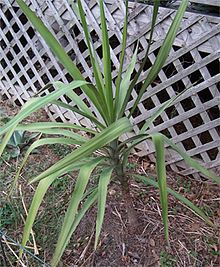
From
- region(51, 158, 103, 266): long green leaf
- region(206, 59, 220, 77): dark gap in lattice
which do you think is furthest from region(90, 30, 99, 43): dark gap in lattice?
region(51, 158, 103, 266): long green leaf

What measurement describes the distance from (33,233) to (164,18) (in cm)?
116

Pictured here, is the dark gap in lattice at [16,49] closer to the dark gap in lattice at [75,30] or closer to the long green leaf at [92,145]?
the dark gap in lattice at [75,30]

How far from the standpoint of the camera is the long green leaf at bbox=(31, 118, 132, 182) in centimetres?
102

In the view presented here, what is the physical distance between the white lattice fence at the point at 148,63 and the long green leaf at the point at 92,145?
0.67m

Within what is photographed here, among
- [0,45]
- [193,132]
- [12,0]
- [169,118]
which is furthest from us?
[0,45]

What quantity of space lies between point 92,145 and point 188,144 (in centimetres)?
119

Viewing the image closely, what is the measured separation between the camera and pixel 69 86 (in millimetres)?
1100

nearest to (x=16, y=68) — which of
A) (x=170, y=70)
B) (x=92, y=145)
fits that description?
(x=170, y=70)

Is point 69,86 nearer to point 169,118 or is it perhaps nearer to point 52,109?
point 169,118

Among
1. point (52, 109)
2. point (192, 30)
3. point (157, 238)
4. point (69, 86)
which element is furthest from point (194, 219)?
point (52, 109)

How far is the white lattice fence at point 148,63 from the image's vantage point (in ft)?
5.81

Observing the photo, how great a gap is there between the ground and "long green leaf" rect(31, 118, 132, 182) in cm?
63

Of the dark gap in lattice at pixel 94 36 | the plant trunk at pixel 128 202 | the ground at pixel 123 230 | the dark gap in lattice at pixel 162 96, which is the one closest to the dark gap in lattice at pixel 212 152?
the ground at pixel 123 230

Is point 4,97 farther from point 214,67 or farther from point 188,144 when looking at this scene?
point 214,67
